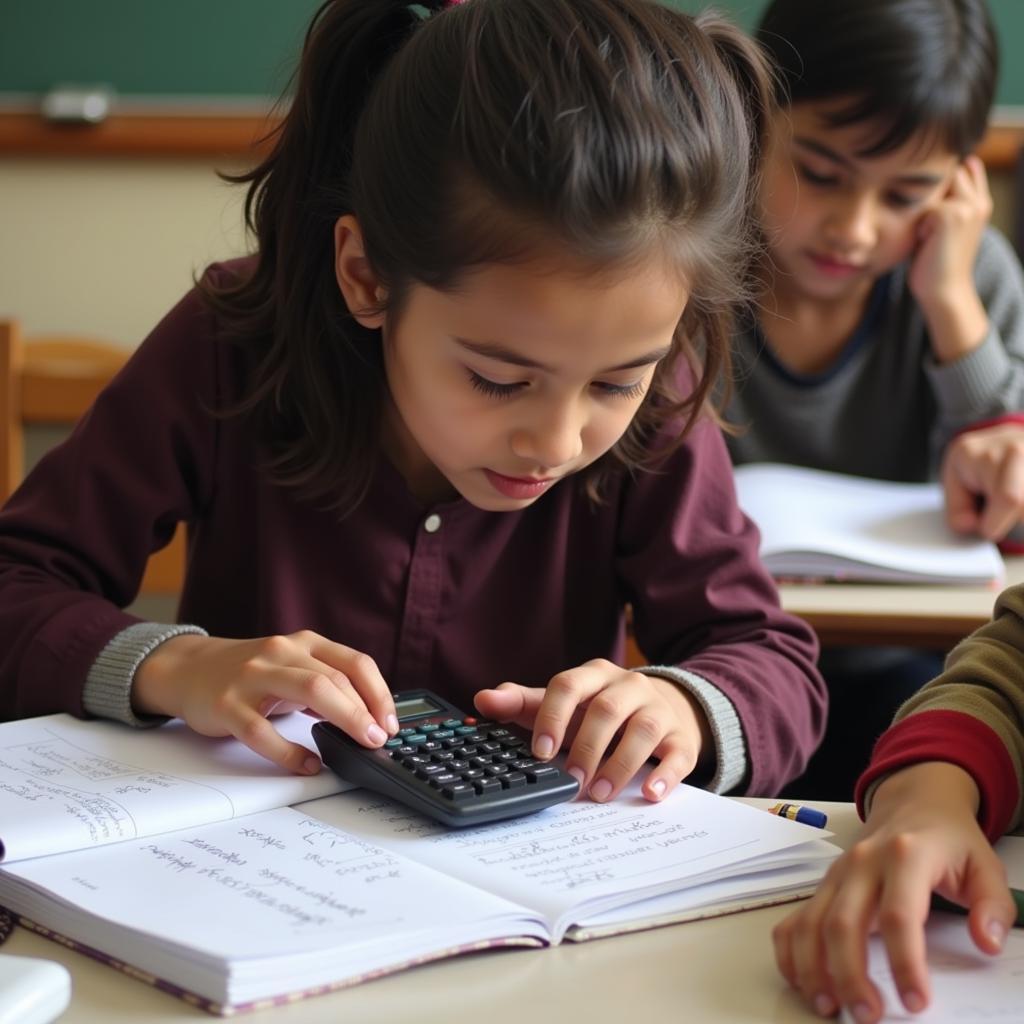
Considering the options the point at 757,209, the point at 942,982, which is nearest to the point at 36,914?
the point at 942,982

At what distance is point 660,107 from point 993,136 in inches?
67.1

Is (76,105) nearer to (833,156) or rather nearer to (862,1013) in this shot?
(833,156)

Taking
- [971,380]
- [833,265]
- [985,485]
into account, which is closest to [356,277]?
[985,485]

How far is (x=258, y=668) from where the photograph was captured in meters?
0.78

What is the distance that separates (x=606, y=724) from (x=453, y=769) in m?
0.10

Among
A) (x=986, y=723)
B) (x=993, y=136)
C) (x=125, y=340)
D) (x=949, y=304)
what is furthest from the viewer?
(x=125, y=340)

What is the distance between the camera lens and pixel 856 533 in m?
1.41

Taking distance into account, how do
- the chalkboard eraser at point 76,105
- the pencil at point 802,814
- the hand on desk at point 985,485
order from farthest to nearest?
the chalkboard eraser at point 76,105, the hand on desk at point 985,485, the pencil at point 802,814

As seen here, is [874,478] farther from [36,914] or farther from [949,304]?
[36,914]

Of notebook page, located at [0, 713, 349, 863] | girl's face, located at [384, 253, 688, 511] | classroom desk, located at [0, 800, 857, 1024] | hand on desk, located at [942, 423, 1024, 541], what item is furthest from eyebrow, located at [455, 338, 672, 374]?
hand on desk, located at [942, 423, 1024, 541]

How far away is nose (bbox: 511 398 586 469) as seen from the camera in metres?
0.84

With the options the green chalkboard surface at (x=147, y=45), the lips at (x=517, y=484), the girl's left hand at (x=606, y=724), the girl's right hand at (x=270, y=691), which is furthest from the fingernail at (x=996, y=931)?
the green chalkboard surface at (x=147, y=45)

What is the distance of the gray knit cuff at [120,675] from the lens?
84cm

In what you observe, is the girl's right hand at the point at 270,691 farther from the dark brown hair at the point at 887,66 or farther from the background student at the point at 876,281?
the dark brown hair at the point at 887,66
